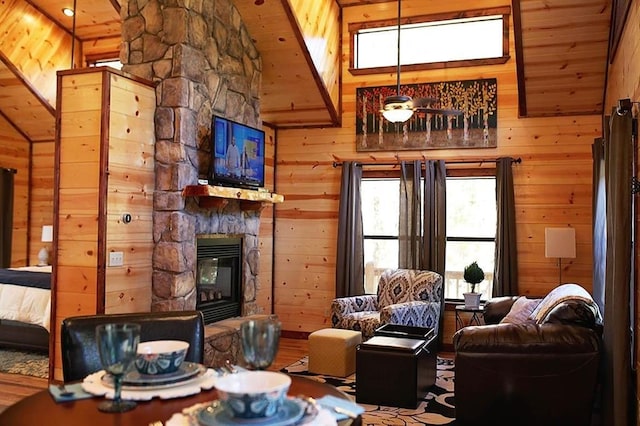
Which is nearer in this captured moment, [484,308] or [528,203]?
[484,308]

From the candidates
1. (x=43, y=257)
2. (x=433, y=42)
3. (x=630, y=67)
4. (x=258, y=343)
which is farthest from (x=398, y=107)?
(x=43, y=257)

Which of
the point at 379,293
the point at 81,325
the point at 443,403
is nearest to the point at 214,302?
the point at 379,293

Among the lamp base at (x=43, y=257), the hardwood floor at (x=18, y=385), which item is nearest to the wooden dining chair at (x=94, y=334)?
the hardwood floor at (x=18, y=385)

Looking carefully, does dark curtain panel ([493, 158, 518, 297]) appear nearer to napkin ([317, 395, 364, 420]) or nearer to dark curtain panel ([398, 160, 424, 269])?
dark curtain panel ([398, 160, 424, 269])

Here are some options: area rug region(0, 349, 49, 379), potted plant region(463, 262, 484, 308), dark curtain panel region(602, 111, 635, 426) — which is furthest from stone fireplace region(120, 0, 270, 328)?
dark curtain panel region(602, 111, 635, 426)

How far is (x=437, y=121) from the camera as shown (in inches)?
258

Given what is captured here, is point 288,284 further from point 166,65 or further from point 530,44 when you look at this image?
point 530,44

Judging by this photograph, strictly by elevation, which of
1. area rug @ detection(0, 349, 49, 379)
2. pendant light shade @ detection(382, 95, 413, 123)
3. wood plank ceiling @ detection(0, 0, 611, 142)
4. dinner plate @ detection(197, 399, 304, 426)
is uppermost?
wood plank ceiling @ detection(0, 0, 611, 142)

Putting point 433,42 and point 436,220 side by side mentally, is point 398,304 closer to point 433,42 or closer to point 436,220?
point 436,220

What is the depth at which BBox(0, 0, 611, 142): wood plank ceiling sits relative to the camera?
190 inches

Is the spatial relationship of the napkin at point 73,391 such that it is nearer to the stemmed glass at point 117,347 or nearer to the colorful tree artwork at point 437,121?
the stemmed glass at point 117,347

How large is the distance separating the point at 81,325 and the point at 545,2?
168 inches

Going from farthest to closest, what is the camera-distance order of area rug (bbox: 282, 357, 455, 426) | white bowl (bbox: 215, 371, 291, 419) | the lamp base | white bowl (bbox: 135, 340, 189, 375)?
1. the lamp base
2. area rug (bbox: 282, 357, 455, 426)
3. white bowl (bbox: 135, 340, 189, 375)
4. white bowl (bbox: 215, 371, 291, 419)

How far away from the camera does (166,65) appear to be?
15.6ft
